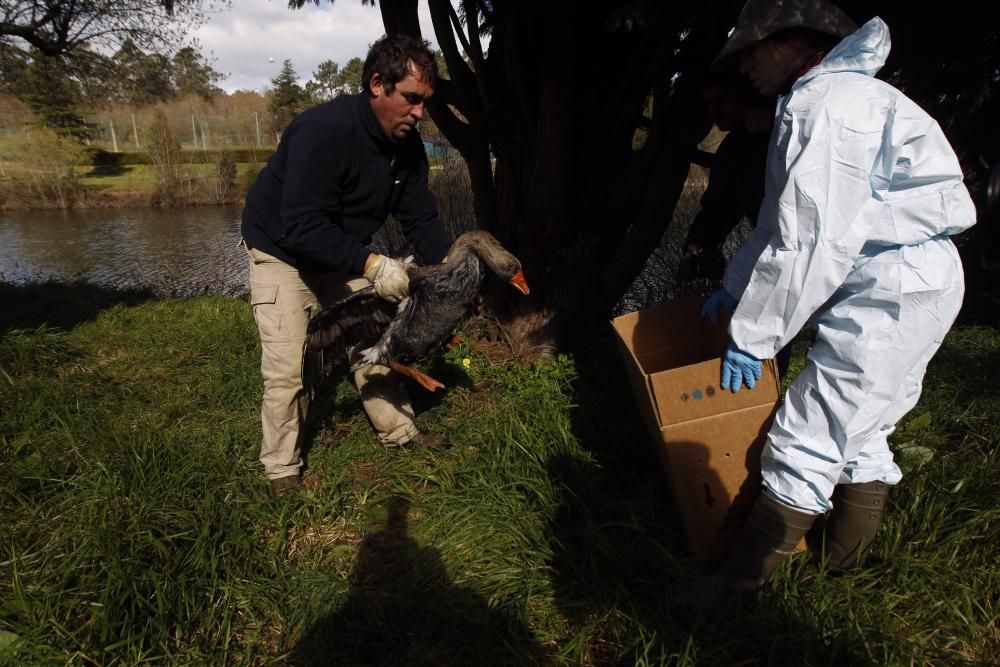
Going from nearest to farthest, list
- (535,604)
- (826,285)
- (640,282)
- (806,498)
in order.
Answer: (826,285) → (806,498) → (535,604) → (640,282)

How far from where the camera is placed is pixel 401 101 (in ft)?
8.85

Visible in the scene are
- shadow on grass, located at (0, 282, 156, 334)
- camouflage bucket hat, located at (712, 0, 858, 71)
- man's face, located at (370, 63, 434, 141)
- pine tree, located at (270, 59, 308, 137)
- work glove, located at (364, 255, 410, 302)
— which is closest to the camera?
camouflage bucket hat, located at (712, 0, 858, 71)

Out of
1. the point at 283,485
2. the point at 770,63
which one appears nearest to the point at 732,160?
the point at 770,63

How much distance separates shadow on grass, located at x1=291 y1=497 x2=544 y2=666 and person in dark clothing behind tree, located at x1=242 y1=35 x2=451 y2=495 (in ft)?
3.26

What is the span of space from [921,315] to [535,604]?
188cm

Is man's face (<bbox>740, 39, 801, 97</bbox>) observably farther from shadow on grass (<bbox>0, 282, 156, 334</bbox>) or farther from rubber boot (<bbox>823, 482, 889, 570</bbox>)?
shadow on grass (<bbox>0, 282, 156, 334</bbox>)

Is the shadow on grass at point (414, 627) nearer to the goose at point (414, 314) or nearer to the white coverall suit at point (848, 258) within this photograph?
the goose at point (414, 314)

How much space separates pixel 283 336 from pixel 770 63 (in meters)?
2.63

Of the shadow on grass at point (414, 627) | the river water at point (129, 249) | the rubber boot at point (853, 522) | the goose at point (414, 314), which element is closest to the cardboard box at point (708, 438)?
the rubber boot at point (853, 522)

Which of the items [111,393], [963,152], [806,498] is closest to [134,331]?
[111,393]

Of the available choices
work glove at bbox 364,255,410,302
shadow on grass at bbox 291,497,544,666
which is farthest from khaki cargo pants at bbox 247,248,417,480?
shadow on grass at bbox 291,497,544,666

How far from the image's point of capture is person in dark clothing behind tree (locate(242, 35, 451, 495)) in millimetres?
2629

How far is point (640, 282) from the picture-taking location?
6.66 meters

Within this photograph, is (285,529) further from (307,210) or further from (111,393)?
(111,393)
